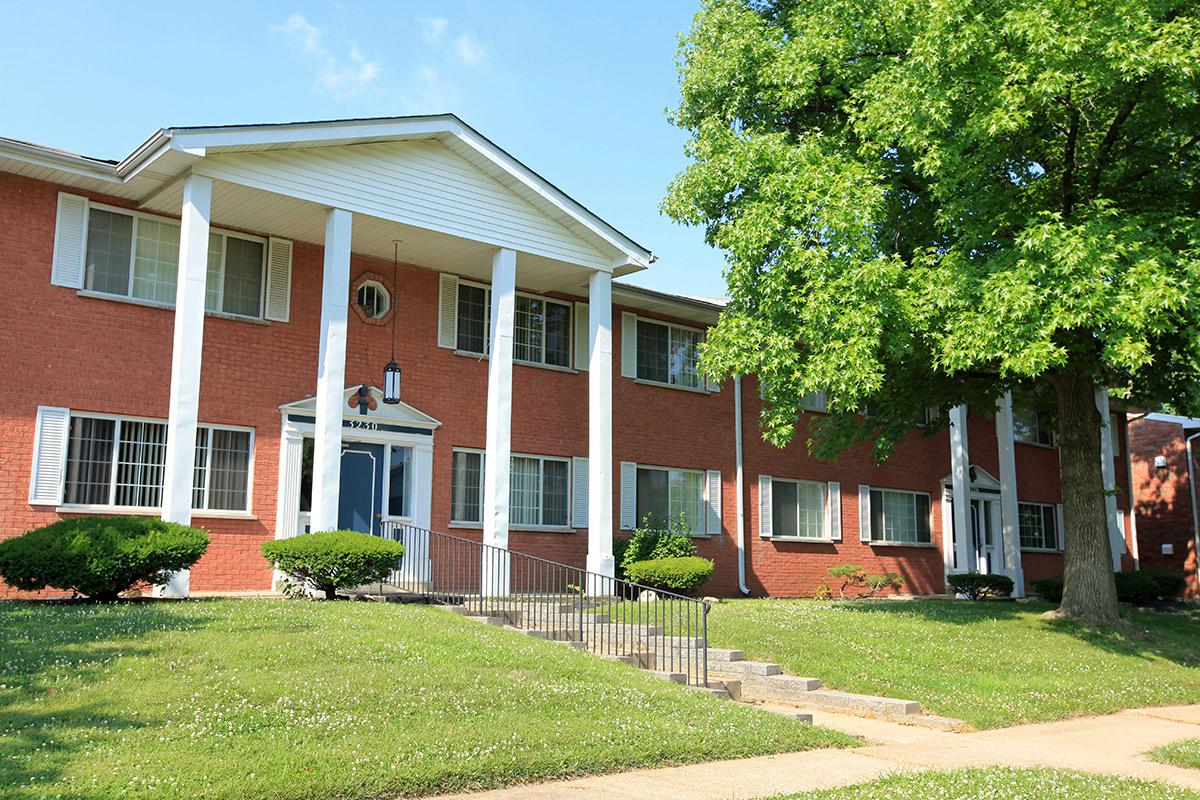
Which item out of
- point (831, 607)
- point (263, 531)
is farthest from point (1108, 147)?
point (263, 531)

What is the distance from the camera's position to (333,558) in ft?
45.7

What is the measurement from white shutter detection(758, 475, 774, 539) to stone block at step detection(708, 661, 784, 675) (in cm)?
1056

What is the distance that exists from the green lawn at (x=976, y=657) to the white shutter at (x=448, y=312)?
6806 mm

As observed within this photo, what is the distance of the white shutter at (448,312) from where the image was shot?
1931 centimetres

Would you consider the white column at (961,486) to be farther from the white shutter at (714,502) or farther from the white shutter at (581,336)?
the white shutter at (581,336)

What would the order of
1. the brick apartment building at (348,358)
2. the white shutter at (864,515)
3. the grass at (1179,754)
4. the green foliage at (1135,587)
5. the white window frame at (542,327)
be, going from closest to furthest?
the grass at (1179,754)
the brick apartment building at (348,358)
the white window frame at (542,327)
the white shutter at (864,515)
the green foliage at (1135,587)

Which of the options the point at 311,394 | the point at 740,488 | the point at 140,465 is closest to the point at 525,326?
the point at 311,394

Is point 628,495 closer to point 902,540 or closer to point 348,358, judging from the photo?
point 348,358

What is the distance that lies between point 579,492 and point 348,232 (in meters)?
7.25

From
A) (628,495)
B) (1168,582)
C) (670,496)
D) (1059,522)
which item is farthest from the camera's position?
(1059,522)

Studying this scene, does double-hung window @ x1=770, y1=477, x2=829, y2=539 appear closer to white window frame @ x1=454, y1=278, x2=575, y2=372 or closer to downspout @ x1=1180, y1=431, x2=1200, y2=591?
white window frame @ x1=454, y1=278, x2=575, y2=372

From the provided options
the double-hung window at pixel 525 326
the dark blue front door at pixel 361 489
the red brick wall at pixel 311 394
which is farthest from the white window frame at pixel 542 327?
→ the dark blue front door at pixel 361 489

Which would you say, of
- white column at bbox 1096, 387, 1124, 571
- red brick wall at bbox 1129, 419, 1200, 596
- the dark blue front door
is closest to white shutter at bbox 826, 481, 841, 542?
white column at bbox 1096, 387, 1124, 571

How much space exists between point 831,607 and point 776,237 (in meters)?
6.97
